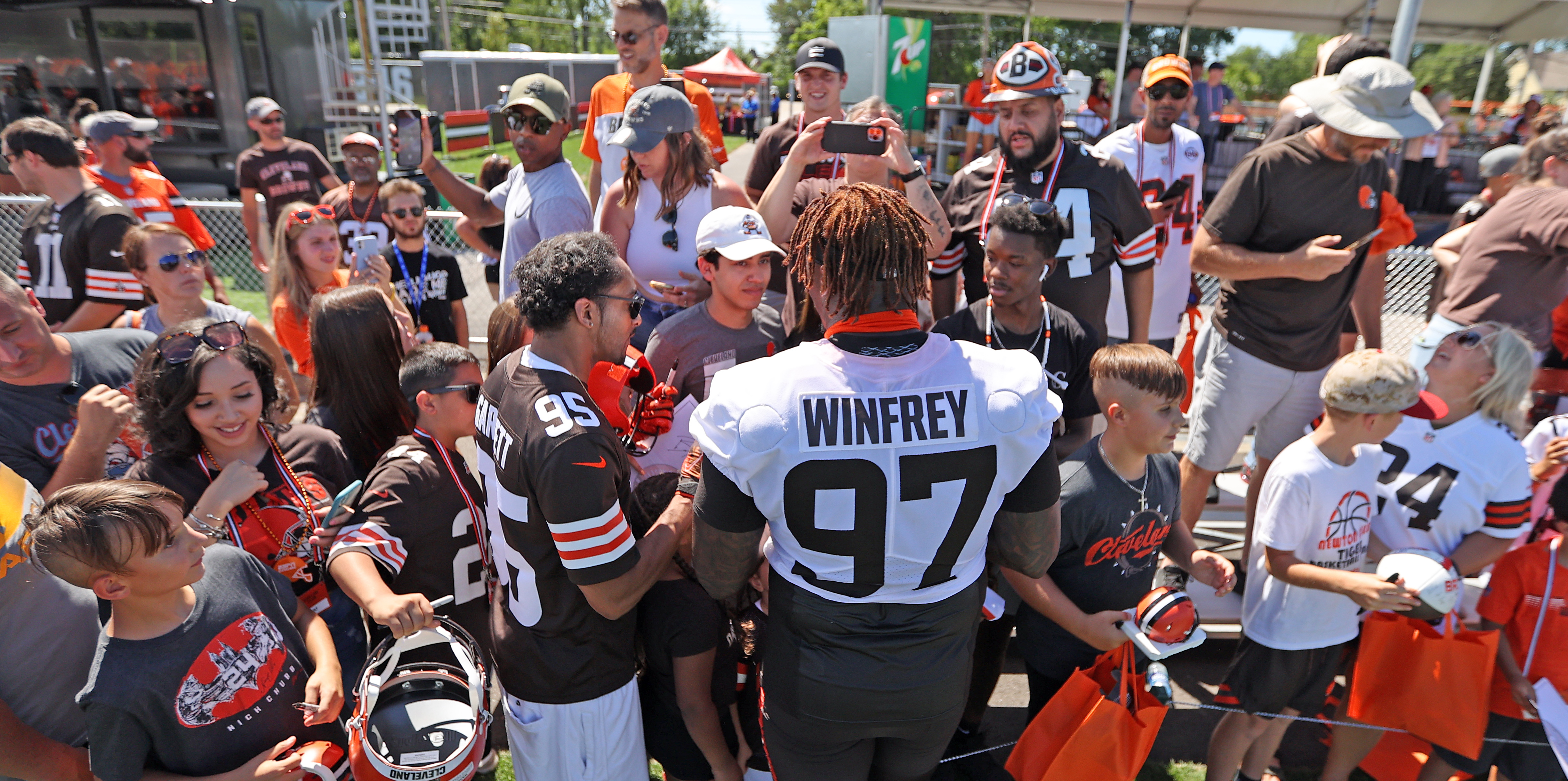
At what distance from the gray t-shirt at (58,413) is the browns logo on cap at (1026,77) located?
353 cm

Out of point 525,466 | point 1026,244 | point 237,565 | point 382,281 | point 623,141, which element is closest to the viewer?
point 525,466

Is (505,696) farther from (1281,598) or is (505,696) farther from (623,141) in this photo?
Answer: (1281,598)

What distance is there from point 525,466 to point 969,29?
43.9 meters

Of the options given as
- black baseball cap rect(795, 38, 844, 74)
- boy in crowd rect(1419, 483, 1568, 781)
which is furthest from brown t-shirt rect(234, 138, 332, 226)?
boy in crowd rect(1419, 483, 1568, 781)

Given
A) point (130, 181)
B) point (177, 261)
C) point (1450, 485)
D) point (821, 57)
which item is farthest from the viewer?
point (130, 181)

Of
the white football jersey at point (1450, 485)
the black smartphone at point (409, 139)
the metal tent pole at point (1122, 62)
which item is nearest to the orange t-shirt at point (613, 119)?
the black smartphone at point (409, 139)

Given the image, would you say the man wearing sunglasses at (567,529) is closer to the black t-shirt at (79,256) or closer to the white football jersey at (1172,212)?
the black t-shirt at (79,256)

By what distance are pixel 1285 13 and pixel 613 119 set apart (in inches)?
502

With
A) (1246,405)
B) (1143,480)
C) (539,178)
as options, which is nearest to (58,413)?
(539,178)

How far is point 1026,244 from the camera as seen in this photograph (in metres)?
3.05

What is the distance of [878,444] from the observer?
1.72m

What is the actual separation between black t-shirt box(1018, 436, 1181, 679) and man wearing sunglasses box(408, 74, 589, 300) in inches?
102

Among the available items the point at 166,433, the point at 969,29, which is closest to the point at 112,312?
the point at 166,433

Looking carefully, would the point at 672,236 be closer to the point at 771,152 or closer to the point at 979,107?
the point at 771,152
